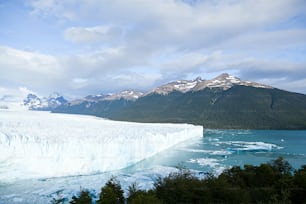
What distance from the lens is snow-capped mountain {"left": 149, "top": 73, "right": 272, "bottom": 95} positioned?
113 metres

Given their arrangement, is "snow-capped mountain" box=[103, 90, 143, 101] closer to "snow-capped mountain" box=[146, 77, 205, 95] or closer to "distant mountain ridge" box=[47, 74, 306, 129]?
"snow-capped mountain" box=[146, 77, 205, 95]

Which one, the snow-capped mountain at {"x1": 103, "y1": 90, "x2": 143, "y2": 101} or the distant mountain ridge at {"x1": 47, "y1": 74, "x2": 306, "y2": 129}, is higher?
the snow-capped mountain at {"x1": 103, "y1": 90, "x2": 143, "y2": 101}

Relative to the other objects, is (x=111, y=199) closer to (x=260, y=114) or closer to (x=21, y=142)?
(x=21, y=142)

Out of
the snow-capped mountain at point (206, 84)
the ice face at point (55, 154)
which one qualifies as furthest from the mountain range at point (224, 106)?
the ice face at point (55, 154)

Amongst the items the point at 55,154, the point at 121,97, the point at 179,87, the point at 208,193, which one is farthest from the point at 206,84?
the point at 208,193

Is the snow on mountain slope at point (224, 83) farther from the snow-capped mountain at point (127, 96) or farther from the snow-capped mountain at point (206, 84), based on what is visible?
the snow-capped mountain at point (127, 96)

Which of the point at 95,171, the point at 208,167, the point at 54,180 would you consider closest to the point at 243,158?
the point at 208,167

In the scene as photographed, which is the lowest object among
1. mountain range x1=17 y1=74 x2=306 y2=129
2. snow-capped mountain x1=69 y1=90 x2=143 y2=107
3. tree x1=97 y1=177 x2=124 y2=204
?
tree x1=97 y1=177 x2=124 y2=204

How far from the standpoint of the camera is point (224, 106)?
314ft

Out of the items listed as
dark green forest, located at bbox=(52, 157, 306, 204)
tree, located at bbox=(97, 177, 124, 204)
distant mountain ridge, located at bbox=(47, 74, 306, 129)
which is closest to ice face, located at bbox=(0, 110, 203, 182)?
dark green forest, located at bbox=(52, 157, 306, 204)

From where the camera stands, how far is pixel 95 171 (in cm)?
1574

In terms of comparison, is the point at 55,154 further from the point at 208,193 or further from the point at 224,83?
the point at 224,83

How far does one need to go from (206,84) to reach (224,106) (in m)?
28.3

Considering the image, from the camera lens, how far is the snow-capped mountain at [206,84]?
113456 millimetres
